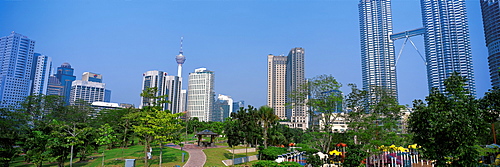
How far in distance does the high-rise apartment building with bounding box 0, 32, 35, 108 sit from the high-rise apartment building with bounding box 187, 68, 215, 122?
8138 cm

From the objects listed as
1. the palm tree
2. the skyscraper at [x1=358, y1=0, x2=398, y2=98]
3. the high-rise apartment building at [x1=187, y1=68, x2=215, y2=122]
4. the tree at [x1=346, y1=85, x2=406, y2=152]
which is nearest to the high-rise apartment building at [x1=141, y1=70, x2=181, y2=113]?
the high-rise apartment building at [x1=187, y1=68, x2=215, y2=122]

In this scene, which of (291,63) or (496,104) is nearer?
(496,104)

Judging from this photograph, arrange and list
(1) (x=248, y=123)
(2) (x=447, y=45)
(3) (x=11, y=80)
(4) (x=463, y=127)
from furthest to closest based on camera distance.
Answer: (3) (x=11, y=80) → (2) (x=447, y=45) → (1) (x=248, y=123) → (4) (x=463, y=127)

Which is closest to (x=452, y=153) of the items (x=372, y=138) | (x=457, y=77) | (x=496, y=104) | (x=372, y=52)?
(x=457, y=77)

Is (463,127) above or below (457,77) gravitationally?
below

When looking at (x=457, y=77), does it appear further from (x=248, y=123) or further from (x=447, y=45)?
(x=447, y=45)

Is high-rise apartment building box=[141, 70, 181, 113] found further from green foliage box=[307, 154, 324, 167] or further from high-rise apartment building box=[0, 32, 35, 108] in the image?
A: green foliage box=[307, 154, 324, 167]

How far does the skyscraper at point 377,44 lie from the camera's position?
13400 centimetres

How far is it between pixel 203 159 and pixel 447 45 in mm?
114630

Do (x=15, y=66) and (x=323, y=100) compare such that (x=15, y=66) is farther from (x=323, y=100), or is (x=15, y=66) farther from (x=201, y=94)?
(x=323, y=100)

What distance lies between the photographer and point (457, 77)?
12430mm

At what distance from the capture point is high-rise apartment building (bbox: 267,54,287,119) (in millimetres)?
163625

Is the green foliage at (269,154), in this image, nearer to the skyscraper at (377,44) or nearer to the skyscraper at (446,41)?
the skyscraper at (446,41)

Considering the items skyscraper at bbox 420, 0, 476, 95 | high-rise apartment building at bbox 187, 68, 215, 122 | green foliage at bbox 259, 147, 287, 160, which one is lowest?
green foliage at bbox 259, 147, 287, 160
